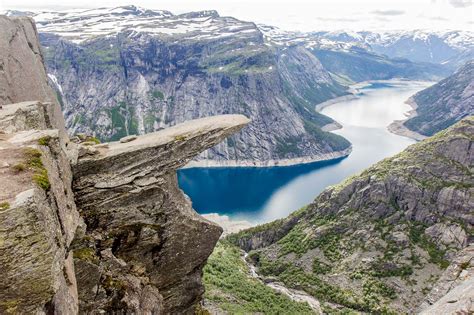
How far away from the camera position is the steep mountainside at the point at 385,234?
82812mm

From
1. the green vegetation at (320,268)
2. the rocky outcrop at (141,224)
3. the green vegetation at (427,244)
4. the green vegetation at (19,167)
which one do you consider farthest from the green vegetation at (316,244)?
the green vegetation at (19,167)

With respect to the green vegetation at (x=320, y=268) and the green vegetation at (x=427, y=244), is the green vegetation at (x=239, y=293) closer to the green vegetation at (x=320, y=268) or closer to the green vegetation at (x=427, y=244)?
the green vegetation at (x=320, y=268)

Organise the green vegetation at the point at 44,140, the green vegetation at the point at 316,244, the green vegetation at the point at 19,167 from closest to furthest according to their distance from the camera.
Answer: the green vegetation at the point at 19,167
the green vegetation at the point at 44,140
the green vegetation at the point at 316,244

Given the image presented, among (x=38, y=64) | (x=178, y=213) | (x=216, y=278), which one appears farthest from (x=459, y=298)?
(x=216, y=278)

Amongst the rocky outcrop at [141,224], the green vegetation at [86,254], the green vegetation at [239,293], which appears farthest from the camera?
the green vegetation at [239,293]

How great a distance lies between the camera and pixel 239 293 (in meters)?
66.9

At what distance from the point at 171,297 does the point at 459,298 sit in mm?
16574

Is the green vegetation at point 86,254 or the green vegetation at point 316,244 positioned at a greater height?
the green vegetation at point 86,254

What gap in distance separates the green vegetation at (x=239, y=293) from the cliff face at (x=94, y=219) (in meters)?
34.4

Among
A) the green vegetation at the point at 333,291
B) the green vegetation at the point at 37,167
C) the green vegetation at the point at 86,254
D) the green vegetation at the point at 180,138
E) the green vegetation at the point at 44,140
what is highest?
the green vegetation at the point at 44,140

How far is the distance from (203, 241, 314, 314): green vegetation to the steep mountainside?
1166cm

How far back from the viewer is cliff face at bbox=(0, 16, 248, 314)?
43.0ft

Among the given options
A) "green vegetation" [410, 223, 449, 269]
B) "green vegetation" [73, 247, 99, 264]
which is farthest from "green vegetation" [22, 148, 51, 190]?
"green vegetation" [410, 223, 449, 269]

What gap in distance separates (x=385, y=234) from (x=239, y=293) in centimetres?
4485
